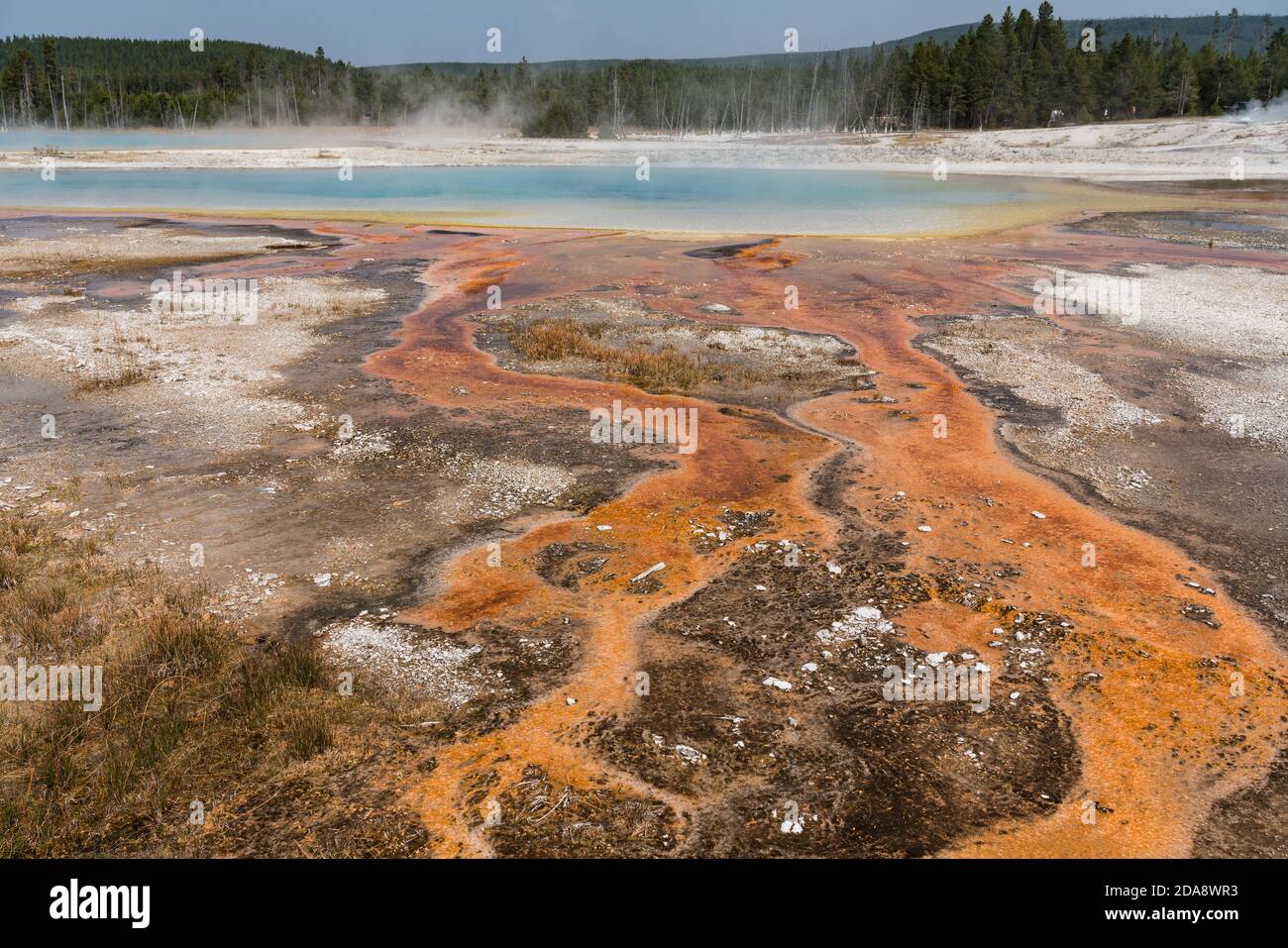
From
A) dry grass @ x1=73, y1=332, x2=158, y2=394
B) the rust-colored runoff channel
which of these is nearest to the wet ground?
the rust-colored runoff channel

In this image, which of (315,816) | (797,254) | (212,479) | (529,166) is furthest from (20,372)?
(529,166)

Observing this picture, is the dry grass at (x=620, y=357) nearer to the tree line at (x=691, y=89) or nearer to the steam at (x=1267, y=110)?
the tree line at (x=691, y=89)

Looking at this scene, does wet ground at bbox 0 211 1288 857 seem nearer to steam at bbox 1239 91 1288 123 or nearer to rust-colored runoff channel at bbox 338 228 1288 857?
rust-colored runoff channel at bbox 338 228 1288 857

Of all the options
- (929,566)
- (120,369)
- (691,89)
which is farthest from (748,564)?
(691,89)

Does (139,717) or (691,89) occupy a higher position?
(691,89)

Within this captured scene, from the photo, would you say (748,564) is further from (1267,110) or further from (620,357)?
(1267,110)

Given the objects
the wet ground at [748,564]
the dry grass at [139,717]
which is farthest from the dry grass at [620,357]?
the dry grass at [139,717]

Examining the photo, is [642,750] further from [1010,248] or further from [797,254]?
[1010,248]
